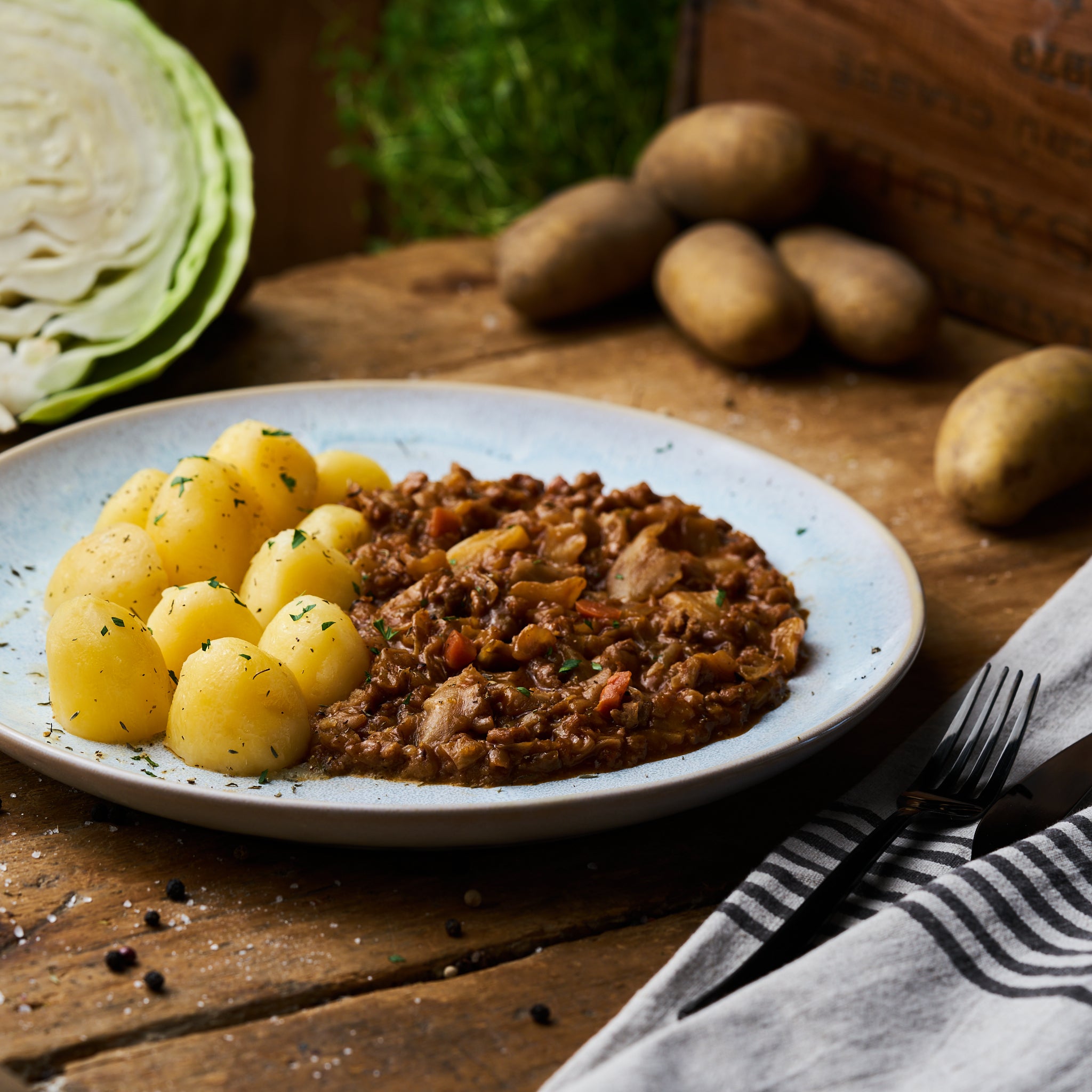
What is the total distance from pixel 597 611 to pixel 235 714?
80cm

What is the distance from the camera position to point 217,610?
7.86 feet

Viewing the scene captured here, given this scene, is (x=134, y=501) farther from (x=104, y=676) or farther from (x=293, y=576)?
(x=104, y=676)

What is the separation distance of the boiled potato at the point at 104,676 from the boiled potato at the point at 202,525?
380 mm

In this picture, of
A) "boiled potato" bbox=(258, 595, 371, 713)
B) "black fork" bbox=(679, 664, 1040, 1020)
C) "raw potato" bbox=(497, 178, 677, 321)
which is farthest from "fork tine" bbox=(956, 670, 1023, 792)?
"raw potato" bbox=(497, 178, 677, 321)

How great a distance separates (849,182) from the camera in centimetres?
495

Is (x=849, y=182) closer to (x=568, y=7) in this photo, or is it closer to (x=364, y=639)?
(x=568, y=7)

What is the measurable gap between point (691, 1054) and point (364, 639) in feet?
3.55

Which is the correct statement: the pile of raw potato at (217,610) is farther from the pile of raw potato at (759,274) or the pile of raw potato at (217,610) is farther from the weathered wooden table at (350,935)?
the pile of raw potato at (759,274)

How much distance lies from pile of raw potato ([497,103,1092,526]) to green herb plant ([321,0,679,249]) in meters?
1.41

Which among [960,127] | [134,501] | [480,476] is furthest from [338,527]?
[960,127]

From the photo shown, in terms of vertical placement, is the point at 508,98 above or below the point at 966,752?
above

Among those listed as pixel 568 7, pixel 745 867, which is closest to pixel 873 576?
pixel 745 867

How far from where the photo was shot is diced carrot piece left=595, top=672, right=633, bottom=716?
229 centimetres

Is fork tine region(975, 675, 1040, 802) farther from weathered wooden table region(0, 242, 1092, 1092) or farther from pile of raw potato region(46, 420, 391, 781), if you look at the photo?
pile of raw potato region(46, 420, 391, 781)
